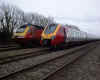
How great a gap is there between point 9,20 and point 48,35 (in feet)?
99.7

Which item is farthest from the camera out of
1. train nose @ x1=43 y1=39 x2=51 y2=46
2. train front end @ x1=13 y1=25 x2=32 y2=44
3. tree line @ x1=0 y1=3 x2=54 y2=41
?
tree line @ x1=0 y1=3 x2=54 y2=41

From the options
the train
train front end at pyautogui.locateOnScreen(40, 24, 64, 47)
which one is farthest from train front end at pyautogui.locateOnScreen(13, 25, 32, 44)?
train front end at pyautogui.locateOnScreen(40, 24, 64, 47)

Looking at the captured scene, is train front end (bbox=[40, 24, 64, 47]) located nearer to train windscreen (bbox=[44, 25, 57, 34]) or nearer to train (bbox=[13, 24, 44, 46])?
train windscreen (bbox=[44, 25, 57, 34])

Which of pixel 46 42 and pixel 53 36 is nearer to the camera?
pixel 53 36

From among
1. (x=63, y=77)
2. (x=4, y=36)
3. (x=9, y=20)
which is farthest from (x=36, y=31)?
(x=9, y=20)

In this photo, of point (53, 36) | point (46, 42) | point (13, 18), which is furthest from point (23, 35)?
point (13, 18)

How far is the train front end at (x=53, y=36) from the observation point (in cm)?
995

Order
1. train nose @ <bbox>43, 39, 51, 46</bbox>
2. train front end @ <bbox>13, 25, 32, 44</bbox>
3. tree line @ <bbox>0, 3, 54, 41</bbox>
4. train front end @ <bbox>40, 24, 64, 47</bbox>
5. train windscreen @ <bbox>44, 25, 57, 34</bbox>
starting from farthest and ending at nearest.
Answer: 1. tree line @ <bbox>0, 3, 54, 41</bbox>
2. train front end @ <bbox>13, 25, 32, 44</bbox>
3. train windscreen @ <bbox>44, 25, 57, 34</bbox>
4. train nose @ <bbox>43, 39, 51, 46</bbox>
5. train front end @ <bbox>40, 24, 64, 47</bbox>

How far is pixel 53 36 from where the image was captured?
9.96 metres

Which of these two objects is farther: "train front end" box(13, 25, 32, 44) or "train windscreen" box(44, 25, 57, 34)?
"train front end" box(13, 25, 32, 44)

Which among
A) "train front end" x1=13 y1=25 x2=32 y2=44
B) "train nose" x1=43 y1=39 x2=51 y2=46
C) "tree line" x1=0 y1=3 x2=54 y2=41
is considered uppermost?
"tree line" x1=0 y1=3 x2=54 y2=41

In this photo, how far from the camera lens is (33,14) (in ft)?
173

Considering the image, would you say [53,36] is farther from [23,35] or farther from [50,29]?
[23,35]

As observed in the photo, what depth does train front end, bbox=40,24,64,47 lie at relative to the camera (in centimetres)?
995
